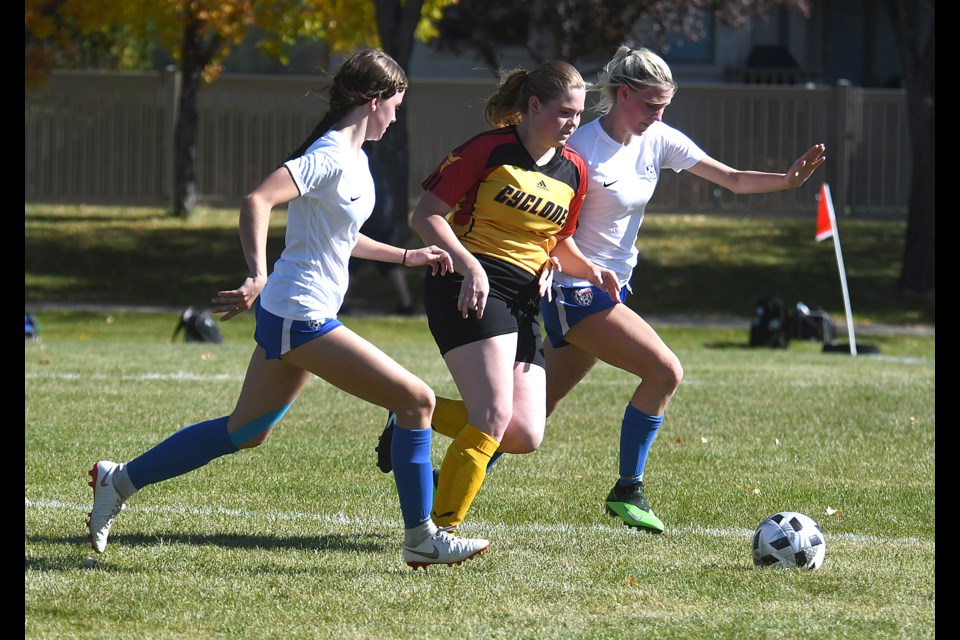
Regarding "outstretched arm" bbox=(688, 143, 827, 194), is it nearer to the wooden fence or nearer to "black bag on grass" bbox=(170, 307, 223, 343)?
"black bag on grass" bbox=(170, 307, 223, 343)

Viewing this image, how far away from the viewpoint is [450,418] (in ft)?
20.8

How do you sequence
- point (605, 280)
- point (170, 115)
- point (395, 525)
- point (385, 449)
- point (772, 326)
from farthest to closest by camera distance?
point (170, 115)
point (772, 326)
point (395, 525)
point (605, 280)
point (385, 449)

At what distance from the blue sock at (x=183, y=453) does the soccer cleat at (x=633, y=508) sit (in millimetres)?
1817

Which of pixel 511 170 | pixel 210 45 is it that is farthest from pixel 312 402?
pixel 210 45

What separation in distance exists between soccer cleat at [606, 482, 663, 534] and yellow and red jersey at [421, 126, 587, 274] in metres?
1.19

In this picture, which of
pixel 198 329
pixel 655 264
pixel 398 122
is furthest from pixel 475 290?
pixel 655 264

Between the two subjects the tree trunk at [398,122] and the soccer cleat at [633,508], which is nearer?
the soccer cleat at [633,508]

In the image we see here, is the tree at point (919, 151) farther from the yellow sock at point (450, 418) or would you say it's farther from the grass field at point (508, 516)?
the yellow sock at point (450, 418)

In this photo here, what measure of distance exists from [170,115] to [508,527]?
900 inches

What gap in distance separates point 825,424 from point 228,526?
5090 millimetres

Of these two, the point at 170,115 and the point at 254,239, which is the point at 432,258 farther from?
the point at 170,115

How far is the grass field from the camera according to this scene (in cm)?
497

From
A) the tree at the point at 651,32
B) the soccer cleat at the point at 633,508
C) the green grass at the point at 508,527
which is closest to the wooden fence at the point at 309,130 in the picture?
the tree at the point at 651,32

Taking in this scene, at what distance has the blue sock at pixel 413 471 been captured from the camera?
560 centimetres
